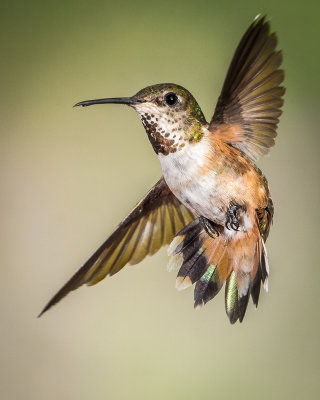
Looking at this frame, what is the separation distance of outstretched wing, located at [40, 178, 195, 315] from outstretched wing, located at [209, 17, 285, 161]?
8cm

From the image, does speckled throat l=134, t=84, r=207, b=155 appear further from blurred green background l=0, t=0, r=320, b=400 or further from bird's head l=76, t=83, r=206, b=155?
blurred green background l=0, t=0, r=320, b=400

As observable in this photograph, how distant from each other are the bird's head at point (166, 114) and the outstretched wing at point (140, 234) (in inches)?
3.3

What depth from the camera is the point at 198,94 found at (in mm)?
1199

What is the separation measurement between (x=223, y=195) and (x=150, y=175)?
803mm

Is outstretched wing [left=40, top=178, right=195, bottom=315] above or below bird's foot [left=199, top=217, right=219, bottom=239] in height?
above

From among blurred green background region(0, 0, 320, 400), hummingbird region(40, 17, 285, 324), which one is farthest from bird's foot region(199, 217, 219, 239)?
blurred green background region(0, 0, 320, 400)

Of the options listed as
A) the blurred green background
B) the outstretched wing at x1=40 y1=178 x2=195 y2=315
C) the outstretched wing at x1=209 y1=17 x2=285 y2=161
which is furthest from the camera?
the blurred green background

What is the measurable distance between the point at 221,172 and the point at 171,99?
0.07m

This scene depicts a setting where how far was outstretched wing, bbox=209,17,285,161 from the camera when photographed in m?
0.41

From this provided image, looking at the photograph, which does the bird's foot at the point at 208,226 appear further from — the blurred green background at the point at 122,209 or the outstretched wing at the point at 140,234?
the blurred green background at the point at 122,209

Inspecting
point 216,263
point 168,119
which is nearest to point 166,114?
point 168,119

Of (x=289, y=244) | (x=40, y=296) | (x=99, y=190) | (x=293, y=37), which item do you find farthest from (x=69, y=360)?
(x=293, y=37)

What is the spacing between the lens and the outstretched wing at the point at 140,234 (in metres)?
0.53

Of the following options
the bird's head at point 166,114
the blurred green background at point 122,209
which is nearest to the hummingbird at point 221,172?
the bird's head at point 166,114
